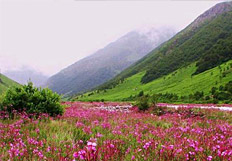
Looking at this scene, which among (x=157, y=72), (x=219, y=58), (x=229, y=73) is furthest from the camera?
(x=157, y=72)

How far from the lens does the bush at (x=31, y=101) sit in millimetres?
9047

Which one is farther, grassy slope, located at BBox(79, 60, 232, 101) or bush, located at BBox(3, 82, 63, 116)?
grassy slope, located at BBox(79, 60, 232, 101)

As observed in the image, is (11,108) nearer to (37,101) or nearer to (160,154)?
(37,101)

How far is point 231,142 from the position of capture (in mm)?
3949

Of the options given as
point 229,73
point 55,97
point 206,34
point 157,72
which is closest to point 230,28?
point 206,34

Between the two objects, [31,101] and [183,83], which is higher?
[183,83]

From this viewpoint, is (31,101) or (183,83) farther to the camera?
(183,83)

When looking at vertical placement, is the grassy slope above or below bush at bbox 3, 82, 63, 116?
above

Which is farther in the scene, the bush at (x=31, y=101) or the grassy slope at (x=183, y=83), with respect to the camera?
the grassy slope at (x=183, y=83)

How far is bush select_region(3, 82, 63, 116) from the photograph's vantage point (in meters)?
9.05

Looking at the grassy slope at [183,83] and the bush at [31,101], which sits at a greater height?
the grassy slope at [183,83]

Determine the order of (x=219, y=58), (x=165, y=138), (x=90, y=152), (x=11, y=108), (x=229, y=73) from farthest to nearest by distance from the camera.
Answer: (x=219, y=58) → (x=229, y=73) → (x=11, y=108) → (x=165, y=138) → (x=90, y=152)

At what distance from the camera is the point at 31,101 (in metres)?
9.50

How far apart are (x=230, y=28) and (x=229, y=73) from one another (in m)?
97.3
